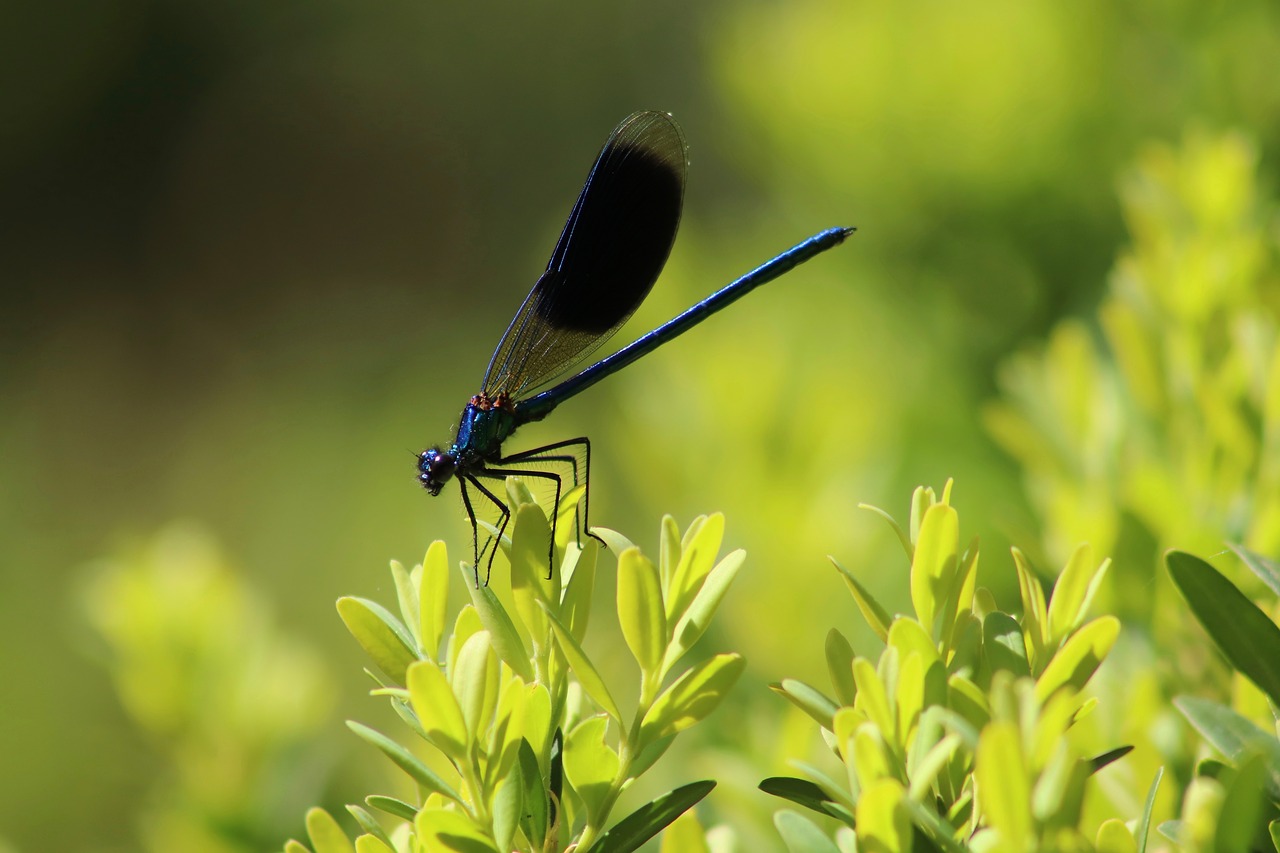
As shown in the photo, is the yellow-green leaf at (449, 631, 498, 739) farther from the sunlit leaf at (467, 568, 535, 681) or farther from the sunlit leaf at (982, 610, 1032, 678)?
the sunlit leaf at (982, 610, 1032, 678)

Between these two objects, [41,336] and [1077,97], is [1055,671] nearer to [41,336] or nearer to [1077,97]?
[1077,97]

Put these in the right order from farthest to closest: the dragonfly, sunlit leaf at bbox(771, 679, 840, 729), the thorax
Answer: the dragonfly, the thorax, sunlit leaf at bbox(771, 679, 840, 729)

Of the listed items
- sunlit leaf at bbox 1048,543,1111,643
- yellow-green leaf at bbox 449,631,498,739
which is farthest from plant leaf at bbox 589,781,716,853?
sunlit leaf at bbox 1048,543,1111,643

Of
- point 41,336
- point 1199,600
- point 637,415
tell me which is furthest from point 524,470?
point 41,336

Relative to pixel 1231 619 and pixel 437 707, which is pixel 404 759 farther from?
pixel 1231 619

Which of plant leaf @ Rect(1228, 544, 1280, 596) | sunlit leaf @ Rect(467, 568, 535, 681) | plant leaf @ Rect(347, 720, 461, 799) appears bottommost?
plant leaf @ Rect(1228, 544, 1280, 596)
